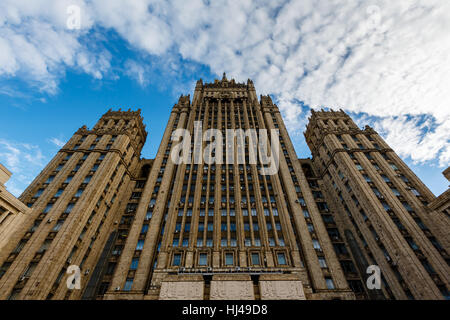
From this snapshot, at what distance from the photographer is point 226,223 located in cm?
3809

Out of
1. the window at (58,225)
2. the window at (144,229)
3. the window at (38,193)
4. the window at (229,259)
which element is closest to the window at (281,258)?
the window at (229,259)

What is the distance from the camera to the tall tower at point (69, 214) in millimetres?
29391

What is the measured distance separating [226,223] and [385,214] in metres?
25.4

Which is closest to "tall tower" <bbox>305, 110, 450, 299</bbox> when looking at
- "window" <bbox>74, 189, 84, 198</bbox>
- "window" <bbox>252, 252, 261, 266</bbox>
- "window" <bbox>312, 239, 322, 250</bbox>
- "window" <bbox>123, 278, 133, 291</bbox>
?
"window" <bbox>312, 239, 322, 250</bbox>

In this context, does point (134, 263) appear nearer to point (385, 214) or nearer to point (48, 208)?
point (48, 208)

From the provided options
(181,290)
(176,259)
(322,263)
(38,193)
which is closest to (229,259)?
(176,259)

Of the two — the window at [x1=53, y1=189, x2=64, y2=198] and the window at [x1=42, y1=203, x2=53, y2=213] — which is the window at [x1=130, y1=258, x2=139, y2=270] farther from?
the window at [x1=53, y1=189, x2=64, y2=198]

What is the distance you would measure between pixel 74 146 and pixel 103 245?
25.3 metres

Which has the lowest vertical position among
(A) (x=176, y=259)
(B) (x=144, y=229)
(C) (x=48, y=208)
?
(A) (x=176, y=259)

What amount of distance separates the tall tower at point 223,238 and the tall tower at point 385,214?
6.63 metres

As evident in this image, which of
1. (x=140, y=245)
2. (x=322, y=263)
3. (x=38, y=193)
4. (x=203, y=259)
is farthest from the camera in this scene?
(x=38, y=193)

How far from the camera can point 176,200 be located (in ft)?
134
